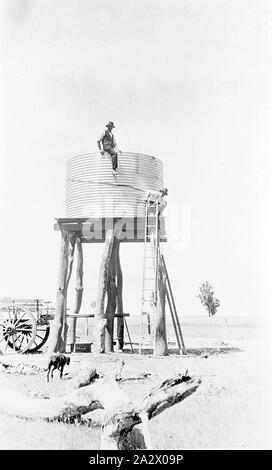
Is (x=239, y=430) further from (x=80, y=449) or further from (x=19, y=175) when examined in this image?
(x=19, y=175)

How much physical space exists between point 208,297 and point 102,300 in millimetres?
30997

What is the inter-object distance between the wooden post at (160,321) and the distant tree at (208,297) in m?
29.0

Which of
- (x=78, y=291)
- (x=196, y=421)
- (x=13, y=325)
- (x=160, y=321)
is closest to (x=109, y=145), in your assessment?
(x=160, y=321)

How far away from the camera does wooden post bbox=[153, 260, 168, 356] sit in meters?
14.0

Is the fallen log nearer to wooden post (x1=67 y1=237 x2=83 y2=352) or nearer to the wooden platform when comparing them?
the wooden platform

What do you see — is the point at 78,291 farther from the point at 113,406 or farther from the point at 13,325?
the point at 113,406

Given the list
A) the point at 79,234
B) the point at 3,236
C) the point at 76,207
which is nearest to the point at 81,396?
the point at 3,236

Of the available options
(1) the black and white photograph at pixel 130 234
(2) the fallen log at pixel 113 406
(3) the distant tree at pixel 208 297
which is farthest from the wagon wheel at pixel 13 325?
(3) the distant tree at pixel 208 297

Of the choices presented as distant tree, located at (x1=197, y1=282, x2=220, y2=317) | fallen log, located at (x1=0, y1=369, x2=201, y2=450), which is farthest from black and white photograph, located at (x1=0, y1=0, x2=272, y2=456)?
distant tree, located at (x1=197, y1=282, x2=220, y2=317)

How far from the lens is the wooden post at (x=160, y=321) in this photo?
1397 cm

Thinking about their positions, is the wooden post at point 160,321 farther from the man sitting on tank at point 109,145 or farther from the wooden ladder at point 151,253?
the man sitting on tank at point 109,145

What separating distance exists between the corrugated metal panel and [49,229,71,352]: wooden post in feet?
3.75

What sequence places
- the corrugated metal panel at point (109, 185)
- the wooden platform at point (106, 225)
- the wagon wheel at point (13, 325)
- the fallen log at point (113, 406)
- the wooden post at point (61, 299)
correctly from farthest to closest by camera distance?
1. the wagon wheel at point (13, 325)
2. the wooden post at point (61, 299)
3. the wooden platform at point (106, 225)
4. the corrugated metal panel at point (109, 185)
5. the fallen log at point (113, 406)

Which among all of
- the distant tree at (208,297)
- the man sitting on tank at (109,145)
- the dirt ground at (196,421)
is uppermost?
the man sitting on tank at (109,145)
